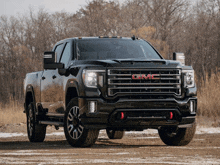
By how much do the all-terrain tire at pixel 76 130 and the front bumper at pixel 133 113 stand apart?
0.29 m

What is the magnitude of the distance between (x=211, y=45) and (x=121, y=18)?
32.7 feet

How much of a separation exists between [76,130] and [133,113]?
1.18 m

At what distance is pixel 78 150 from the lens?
10.0 m

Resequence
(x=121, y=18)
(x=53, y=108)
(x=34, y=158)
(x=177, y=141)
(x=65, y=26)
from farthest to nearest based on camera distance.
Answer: (x=65, y=26) < (x=121, y=18) < (x=53, y=108) < (x=177, y=141) < (x=34, y=158)

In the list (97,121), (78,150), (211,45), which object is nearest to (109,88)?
(97,121)

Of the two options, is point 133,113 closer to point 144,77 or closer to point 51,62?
point 144,77

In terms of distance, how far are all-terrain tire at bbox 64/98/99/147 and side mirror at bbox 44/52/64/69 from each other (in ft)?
3.23

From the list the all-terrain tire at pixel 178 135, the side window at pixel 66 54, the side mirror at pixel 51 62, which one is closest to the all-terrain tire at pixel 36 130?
the side window at pixel 66 54

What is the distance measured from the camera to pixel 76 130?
1038 cm

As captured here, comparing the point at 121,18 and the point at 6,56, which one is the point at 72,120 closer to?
the point at 121,18

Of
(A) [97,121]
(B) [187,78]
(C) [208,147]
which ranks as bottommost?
(C) [208,147]

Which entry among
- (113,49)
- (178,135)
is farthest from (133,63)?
(178,135)

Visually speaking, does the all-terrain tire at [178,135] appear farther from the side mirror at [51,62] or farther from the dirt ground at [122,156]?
the side mirror at [51,62]

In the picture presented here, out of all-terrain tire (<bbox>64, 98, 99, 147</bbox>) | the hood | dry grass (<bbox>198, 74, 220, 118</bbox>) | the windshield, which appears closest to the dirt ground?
all-terrain tire (<bbox>64, 98, 99, 147</bbox>)
